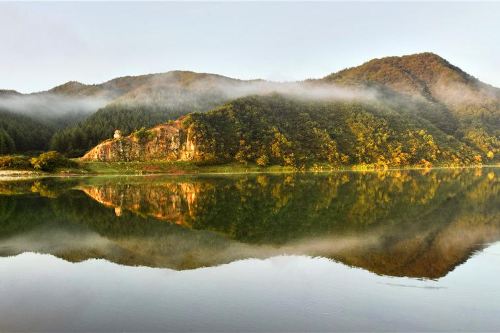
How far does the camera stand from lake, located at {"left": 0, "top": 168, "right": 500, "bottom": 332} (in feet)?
45.4

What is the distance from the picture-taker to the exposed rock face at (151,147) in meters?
133

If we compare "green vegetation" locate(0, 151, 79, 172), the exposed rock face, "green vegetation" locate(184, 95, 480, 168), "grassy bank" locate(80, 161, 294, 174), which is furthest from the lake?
"green vegetation" locate(184, 95, 480, 168)

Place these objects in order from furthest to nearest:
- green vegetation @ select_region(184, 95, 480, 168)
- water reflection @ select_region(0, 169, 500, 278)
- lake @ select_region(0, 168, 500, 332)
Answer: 1. green vegetation @ select_region(184, 95, 480, 168)
2. water reflection @ select_region(0, 169, 500, 278)
3. lake @ select_region(0, 168, 500, 332)

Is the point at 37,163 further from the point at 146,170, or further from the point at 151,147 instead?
the point at 151,147

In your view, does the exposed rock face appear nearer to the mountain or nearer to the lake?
the mountain

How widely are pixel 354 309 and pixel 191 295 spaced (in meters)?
5.99

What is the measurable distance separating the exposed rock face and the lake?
97.6 m

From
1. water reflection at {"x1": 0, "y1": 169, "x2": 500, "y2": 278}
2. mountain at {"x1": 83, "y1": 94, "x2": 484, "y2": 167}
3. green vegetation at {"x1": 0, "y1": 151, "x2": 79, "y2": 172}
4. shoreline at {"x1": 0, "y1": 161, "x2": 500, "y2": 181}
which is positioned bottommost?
shoreline at {"x1": 0, "y1": 161, "x2": 500, "y2": 181}

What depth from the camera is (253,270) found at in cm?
1961

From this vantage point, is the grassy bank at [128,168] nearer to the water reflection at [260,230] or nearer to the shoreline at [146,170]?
the shoreline at [146,170]

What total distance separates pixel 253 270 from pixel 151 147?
123 m

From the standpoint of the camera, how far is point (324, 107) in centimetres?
19950

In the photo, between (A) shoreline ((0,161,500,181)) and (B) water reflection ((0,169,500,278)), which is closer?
(B) water reflection ((0,169,500,278))

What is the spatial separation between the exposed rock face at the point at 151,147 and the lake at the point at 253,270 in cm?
9762
